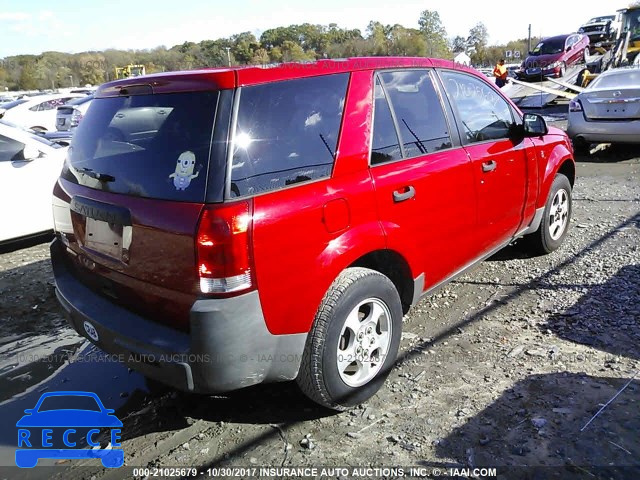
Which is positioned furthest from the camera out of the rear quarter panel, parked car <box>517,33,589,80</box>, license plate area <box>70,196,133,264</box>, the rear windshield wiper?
parked car <box>517,33,589,80</box>

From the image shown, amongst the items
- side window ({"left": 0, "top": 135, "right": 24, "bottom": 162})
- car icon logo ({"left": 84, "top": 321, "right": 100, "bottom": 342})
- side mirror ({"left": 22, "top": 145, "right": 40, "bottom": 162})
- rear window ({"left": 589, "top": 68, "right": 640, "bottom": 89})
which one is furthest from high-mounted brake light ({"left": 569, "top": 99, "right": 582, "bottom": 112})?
car icon logo ({"left": 84, "top": 321, "right": 100, "bottom": 342})

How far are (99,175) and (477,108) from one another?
Answer: 278 cm

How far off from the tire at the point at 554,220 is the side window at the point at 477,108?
3.44ft

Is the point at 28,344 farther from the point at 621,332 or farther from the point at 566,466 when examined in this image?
the point at 621,332

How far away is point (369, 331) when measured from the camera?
292 centimetres

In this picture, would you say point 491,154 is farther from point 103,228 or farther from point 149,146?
point 103,228

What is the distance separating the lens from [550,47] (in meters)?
23.8

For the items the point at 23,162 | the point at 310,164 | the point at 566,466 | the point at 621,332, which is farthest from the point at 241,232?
the point at 23,162

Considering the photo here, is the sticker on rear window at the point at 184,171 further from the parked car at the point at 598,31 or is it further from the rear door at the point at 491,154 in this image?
the parked car at the point at 598,31

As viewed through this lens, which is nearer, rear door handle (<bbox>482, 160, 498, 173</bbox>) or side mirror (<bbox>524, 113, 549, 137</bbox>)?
rear door handle (<bbox>482, 160, 498, 173</bbox>)

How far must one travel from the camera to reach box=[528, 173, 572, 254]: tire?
4.79 meters

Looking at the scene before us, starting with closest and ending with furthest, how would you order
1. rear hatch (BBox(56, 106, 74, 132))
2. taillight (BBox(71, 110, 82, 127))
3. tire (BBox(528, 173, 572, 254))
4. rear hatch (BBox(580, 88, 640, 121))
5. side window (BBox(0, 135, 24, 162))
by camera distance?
tire (BBox(528, 173, 572, 254)) → side window (BBox(0, 135, 24, 162)) → rear hatch (BBox(580, 88, 640, 121)) → taillight (BBox(71, 110, 82, 127)) → rear hatch (BBox(56, 106, 74, 132))

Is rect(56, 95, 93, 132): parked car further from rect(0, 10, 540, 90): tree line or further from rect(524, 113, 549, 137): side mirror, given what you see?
rect(0, 10, 540, 90): tree line

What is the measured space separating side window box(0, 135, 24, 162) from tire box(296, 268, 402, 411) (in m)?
4.85
